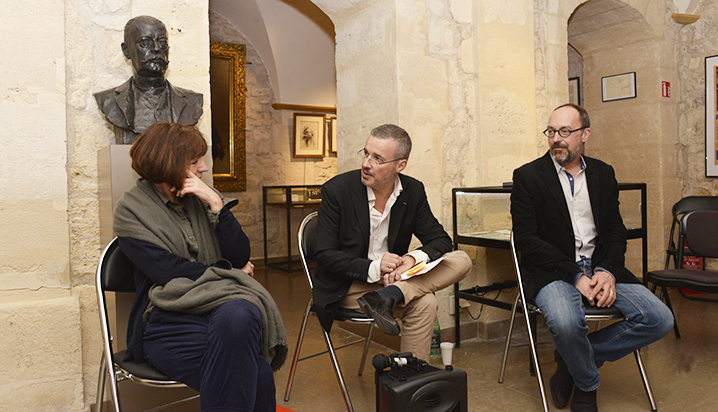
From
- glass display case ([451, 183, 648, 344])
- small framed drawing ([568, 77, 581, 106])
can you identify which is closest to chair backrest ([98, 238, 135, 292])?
glass display case ([451, 183, 648, 344])

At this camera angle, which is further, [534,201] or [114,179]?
[534,201]

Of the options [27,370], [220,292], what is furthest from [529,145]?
[27,370]

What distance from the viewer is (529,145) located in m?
3.78

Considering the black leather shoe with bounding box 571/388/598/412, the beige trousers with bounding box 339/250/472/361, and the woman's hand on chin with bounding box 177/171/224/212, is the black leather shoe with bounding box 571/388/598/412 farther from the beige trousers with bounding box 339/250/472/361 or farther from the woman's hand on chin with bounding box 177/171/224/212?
the woman's hand on chin with bounding box 177/171/224/212

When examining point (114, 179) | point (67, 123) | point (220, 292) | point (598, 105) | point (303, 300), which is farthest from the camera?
point (598, 105)

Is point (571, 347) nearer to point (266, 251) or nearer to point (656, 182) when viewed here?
point (656, 182)

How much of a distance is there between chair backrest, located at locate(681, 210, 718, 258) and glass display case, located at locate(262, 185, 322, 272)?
408 cm

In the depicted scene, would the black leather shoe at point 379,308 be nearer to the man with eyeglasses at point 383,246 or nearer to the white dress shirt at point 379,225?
the man with eyeglasses at point 383,246

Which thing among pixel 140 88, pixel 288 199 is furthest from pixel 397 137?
pixel 288 199

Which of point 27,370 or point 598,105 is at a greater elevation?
point 598,105

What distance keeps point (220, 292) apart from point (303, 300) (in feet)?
9.90

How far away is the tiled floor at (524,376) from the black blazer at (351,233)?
574mm

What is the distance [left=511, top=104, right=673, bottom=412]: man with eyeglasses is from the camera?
2.31 m

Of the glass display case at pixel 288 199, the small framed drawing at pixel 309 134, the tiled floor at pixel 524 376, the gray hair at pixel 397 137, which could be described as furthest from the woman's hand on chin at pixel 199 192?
the small framed drawing at pixel 309 134
